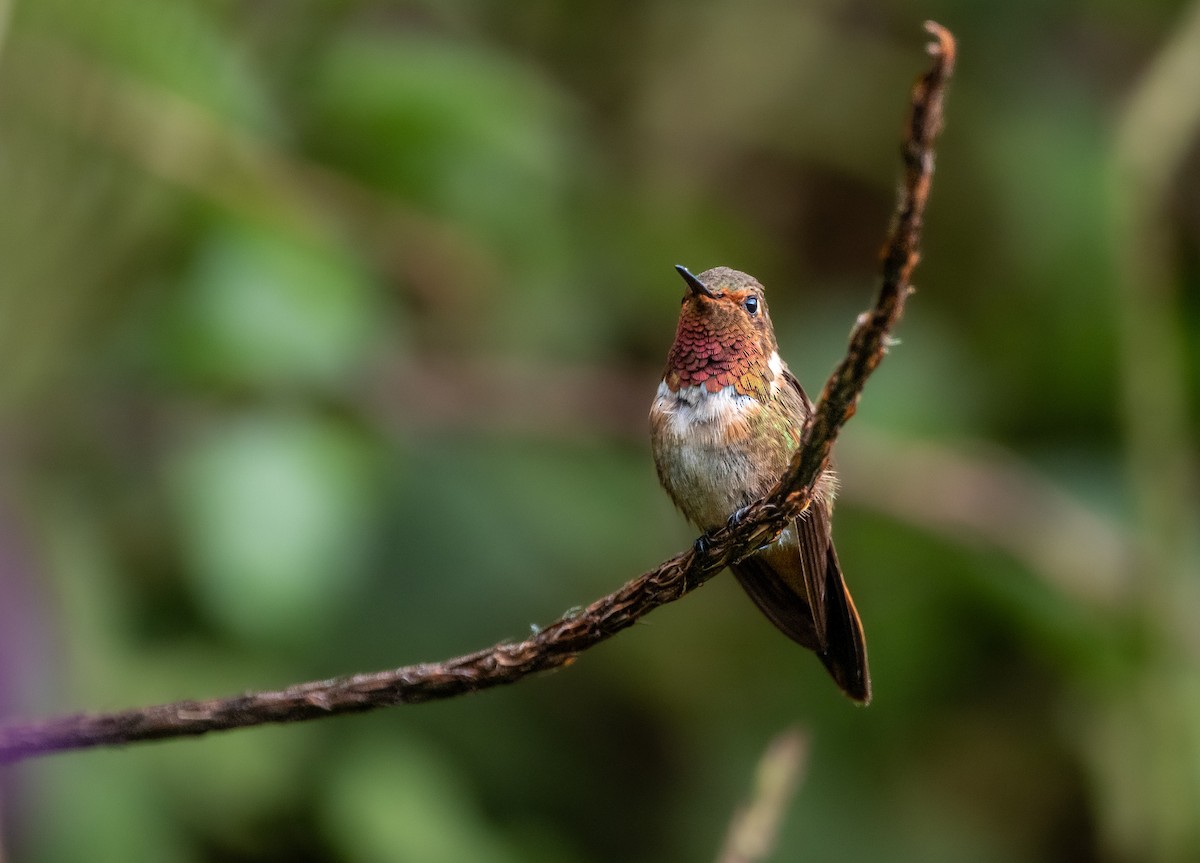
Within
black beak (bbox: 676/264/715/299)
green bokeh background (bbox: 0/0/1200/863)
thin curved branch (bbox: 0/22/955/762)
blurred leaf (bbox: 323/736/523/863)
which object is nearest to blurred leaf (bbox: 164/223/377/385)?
green bokeh background (bbox: 0/0/1200/863)

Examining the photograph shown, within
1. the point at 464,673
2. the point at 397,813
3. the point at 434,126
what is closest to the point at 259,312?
the point at 434,126

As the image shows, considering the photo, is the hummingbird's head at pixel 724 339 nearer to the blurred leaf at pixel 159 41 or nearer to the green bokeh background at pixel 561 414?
the green bokeh background at pixel 561 414

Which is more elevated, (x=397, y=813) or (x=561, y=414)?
(x=561, y=414)

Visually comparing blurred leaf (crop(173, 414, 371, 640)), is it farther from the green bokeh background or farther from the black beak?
the black beak

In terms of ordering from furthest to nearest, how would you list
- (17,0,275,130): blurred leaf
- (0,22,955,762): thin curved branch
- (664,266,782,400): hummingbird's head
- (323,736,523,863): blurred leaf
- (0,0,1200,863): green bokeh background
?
(323,736,523,863): blurred leaf < (0,0,1200,863): green bokeh background < (17,0,275,130): blurred leaf < (664,266,782,400): hummingbird's head < (0,22,955,762): thin curved branch

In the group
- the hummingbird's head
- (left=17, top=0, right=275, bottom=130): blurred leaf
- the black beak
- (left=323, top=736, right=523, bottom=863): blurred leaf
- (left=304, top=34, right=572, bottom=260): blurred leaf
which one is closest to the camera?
the black beak

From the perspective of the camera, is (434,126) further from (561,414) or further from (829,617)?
(829,617)

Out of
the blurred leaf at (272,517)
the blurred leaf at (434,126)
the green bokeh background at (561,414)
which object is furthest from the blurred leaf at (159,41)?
the blurred leaf at (272,517)
